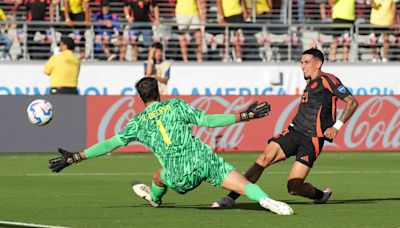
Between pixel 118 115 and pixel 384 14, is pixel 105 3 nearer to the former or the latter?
pixel 118 115

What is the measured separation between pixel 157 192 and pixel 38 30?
17.1 m

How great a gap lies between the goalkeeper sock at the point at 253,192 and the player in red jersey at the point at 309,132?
143cm

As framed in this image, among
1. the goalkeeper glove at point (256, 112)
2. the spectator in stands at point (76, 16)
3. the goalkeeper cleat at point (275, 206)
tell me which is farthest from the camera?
the spectator in stands at point (76, 16)

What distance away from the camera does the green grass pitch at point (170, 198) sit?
11.9m

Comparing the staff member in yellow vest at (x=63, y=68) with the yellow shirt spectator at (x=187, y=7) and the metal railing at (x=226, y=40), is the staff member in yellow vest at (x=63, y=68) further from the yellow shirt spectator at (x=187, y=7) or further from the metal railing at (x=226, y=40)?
the yellow shirt spectator at (x=187, y=7)

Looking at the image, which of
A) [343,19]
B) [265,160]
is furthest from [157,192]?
[343,19]

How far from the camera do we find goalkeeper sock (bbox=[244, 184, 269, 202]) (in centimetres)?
1219

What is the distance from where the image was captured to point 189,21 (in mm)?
30453

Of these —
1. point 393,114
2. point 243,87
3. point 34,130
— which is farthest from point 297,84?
point 34,130

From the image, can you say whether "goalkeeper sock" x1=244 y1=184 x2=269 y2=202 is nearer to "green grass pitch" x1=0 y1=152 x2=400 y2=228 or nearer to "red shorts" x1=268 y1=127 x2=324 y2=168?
"green grass pitch" x1=0 y1=152 x2=400 y2=228

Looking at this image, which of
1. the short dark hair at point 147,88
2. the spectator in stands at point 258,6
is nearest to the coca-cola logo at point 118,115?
the spectator in stands at point 258,6

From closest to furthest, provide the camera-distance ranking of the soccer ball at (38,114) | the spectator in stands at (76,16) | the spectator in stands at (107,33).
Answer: the soccer ball at (38,114) < the spectator in stands at (76,16) < the spectator in stands at (107,33)

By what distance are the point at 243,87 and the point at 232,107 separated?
4398 mm

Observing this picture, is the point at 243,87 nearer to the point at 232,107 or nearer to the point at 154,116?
the point at 232,107
